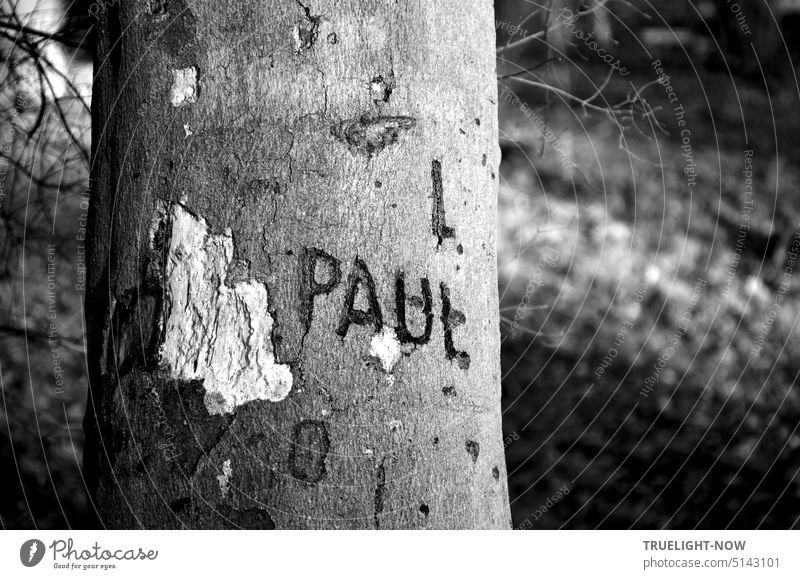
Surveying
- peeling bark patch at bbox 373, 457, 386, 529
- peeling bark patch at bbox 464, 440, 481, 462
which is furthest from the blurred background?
peeling bark patch at bbox 373, 457, 386, 529

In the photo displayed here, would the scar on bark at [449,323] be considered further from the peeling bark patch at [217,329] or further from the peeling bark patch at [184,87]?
the peeling bark patch at [184,87]

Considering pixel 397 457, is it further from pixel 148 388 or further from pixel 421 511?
pixel 148 388

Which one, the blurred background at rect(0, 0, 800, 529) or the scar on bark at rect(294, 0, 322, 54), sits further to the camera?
the blurred background at rect(0, 0, 800, 529)

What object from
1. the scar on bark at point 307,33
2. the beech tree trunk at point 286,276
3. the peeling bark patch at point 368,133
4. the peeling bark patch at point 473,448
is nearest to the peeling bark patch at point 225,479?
the beech tree trunk at point 286,276

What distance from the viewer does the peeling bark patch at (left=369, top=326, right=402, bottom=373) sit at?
1.06 meters

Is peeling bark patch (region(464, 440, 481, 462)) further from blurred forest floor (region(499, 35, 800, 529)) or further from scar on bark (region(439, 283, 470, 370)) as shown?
blurred forest floor (region(499, 35, 800, 529))

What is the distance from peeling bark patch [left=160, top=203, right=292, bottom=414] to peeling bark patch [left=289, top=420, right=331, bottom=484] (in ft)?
0.18

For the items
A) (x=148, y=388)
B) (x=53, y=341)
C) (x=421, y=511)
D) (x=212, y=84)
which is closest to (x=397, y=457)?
(x=421, y=511)

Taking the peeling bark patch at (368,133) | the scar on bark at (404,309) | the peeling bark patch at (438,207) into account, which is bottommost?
the scar on bark at (404,309)

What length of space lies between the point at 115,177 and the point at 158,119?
0.13 metres

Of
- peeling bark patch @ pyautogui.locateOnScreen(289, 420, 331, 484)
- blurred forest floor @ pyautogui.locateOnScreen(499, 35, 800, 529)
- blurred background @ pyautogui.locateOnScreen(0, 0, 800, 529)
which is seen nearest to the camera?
peeling bark patch @ pyautogui.locateOnScreen(289, 420, 331, 484)

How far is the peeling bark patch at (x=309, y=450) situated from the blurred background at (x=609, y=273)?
123 centimetres

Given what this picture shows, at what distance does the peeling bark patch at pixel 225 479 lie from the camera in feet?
3.39

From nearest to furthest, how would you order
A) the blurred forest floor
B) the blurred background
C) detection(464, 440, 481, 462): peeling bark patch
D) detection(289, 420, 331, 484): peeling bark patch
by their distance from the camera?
1. detection(289, 420, 331, 484): peeling bark patch
2. detection(464, 440, 481, 462): peeling bark patch
3. the blurred background
4. the blurred forest floor
